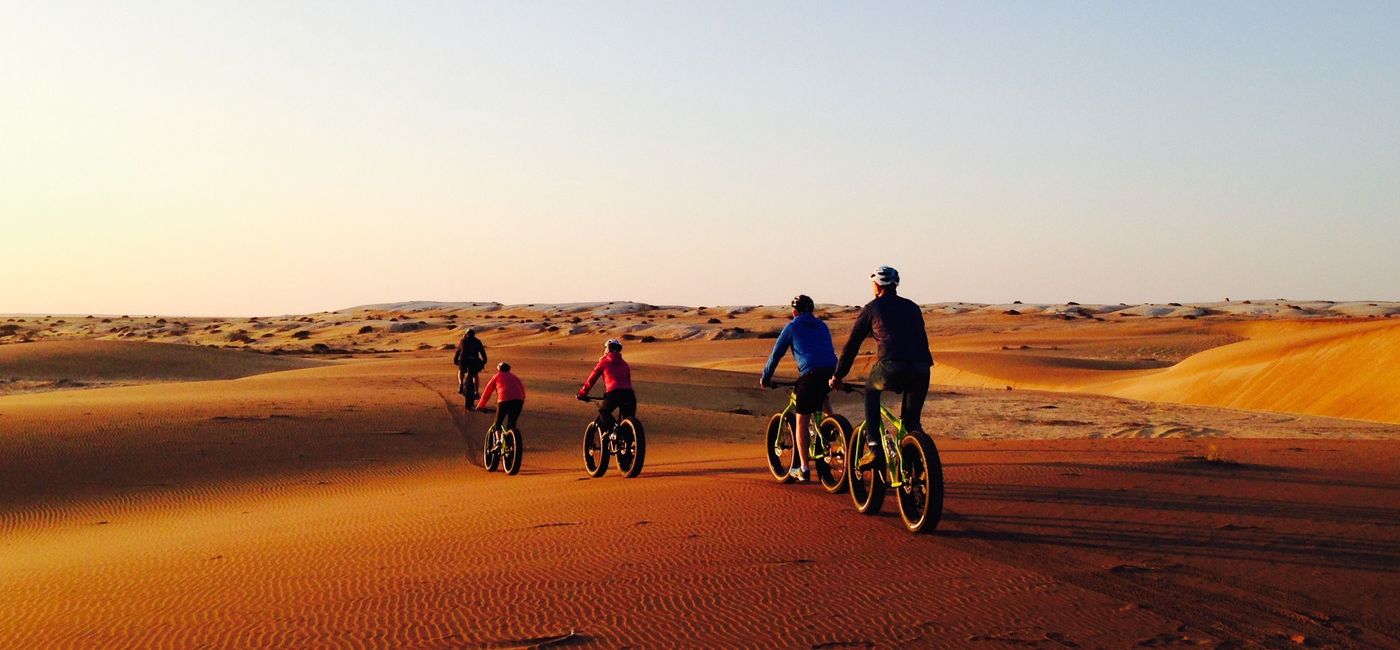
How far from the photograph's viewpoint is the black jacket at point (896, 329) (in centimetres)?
862

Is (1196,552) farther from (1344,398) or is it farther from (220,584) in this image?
(1344,398)

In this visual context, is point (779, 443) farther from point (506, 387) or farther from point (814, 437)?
point (506, 387)

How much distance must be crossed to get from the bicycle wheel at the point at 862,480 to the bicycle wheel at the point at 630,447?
13.5 ft

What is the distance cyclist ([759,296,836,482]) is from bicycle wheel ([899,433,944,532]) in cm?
230

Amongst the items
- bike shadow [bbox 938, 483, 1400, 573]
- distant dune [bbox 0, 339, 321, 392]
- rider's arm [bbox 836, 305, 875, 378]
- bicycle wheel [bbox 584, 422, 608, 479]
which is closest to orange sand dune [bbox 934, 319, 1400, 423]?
bike shadow [bbox 938, 483, 1400, 573]

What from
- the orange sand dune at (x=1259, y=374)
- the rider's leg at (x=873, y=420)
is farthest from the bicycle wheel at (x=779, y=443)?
the orange sand dune at (x=1259, y=374)

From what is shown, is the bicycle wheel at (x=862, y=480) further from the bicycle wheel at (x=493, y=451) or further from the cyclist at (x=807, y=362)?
the bicycle wheel at (x=493, y=451)

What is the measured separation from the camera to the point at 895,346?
862 centimetres

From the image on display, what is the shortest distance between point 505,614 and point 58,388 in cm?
3305

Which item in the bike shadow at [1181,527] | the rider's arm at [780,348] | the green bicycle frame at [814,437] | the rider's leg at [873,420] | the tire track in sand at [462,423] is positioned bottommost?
the tire track in sand at [462,423]

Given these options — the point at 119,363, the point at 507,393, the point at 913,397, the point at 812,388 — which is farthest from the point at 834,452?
the point at 119,363

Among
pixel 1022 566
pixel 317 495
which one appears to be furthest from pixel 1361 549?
pixel 317 495

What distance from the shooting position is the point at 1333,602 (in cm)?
645

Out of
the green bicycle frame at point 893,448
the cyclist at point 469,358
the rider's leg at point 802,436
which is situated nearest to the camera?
the green bicycle frame at point 893,448
